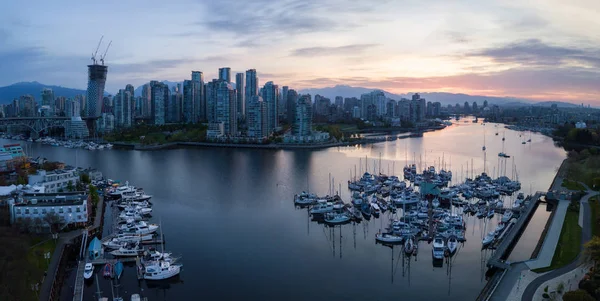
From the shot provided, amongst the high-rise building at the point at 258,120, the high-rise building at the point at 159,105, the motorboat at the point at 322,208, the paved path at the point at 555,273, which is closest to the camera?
the paved path at the point at 555,273

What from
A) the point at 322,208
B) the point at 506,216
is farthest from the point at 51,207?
the point at 506,216

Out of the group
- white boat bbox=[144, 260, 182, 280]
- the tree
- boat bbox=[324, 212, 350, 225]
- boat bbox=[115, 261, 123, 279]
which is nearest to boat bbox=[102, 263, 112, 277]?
boat bbox=[115, 261, 123, 279]

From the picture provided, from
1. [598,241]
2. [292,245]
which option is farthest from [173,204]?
[598,241]

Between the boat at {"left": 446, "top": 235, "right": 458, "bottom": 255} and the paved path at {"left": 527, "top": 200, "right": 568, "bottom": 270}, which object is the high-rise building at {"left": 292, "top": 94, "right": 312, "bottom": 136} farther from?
the boat at {"left": 446, "top": 235, "right": 458, "bottom": 255}

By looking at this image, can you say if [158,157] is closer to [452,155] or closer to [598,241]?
[452,155]

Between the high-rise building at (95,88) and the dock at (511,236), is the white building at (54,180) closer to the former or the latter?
the dock at (511,236)

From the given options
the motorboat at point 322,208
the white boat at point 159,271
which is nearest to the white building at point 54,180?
the white boat at point 159,271

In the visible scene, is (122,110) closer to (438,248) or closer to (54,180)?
(54,180)
